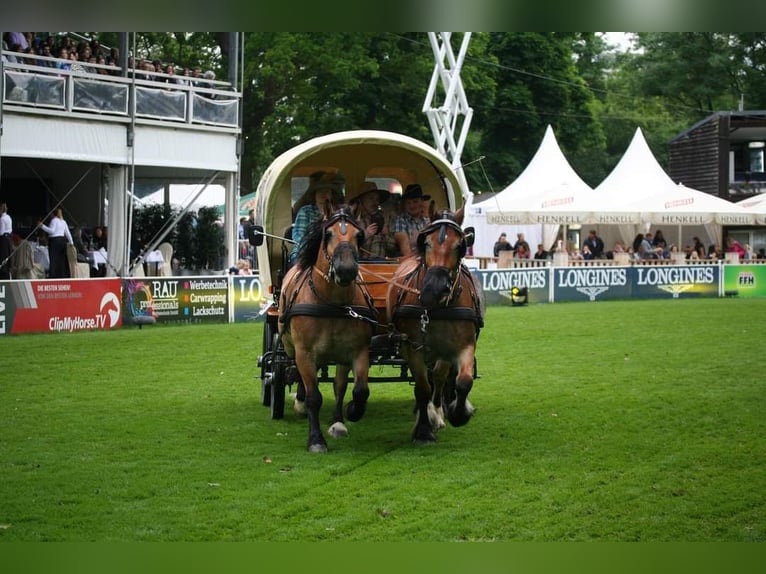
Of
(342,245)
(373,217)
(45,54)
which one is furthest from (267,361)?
(45,54)

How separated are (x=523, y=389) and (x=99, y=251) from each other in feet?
50.1

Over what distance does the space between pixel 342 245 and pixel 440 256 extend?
2.64 ft

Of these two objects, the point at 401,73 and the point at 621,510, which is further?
the point at 401,73

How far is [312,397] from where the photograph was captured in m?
10.4

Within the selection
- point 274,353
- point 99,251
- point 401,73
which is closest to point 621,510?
point 274,353

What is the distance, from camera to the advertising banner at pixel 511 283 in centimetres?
2939

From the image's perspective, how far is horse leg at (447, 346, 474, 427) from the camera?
10.0 metres

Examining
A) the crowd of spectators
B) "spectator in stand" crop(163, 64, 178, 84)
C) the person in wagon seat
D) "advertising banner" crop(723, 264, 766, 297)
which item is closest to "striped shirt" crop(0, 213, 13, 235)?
the crowd of spectators

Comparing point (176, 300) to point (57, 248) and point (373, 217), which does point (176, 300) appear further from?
point (373, 217)

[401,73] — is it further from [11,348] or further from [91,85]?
[11,348]

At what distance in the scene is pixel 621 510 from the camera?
815 cm

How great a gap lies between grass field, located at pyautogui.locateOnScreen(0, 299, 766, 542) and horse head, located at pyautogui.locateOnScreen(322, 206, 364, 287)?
1.56 meters

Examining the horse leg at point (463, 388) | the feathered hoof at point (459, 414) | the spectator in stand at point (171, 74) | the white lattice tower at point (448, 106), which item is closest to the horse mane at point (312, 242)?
the horse leg at point (463, 388)

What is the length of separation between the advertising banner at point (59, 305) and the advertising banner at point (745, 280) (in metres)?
18.6
